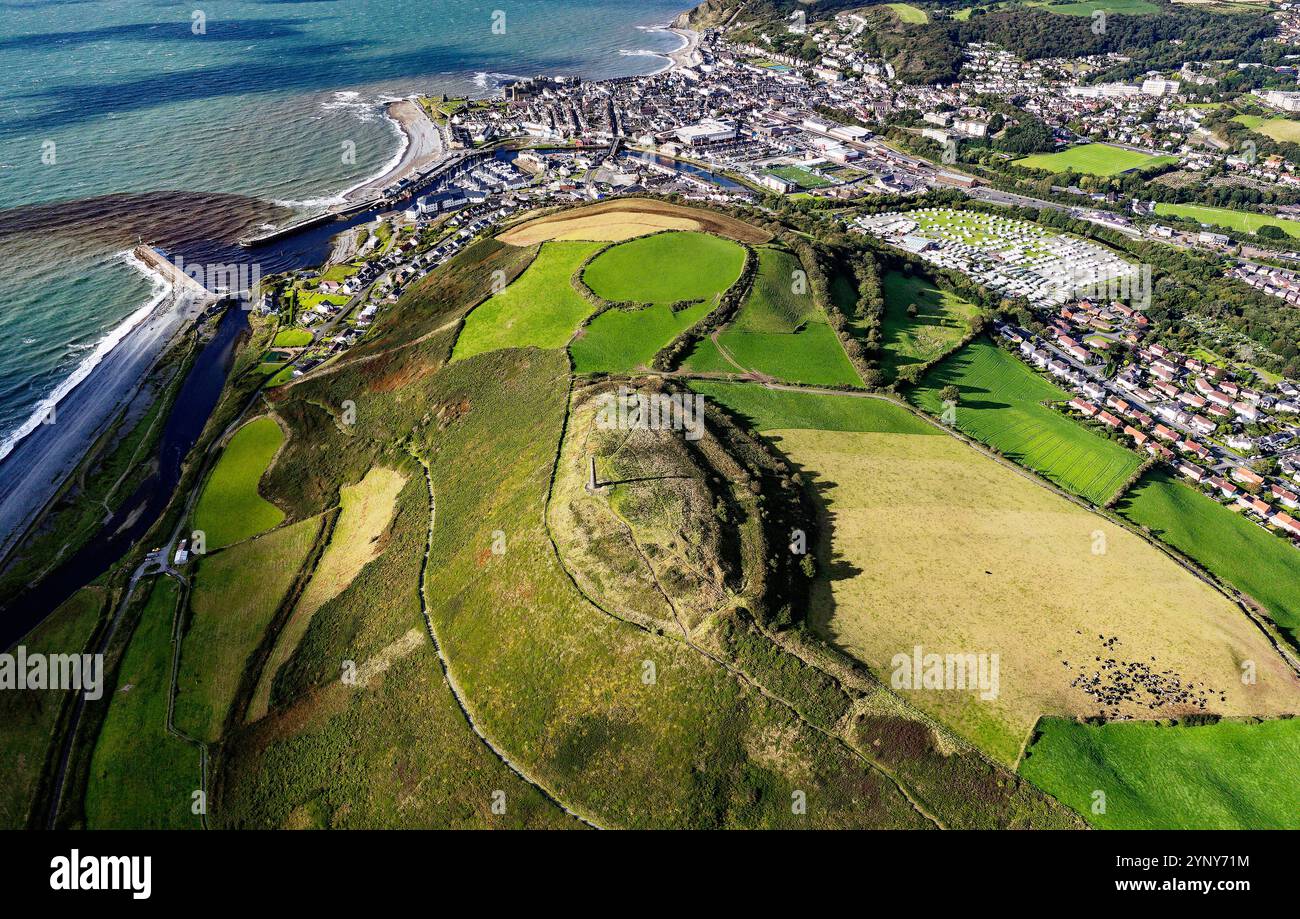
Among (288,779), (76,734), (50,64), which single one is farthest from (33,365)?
(50,64)

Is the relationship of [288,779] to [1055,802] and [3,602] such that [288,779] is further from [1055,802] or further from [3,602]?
[1055,802]

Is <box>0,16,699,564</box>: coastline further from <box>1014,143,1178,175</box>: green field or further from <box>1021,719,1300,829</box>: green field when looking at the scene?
<box>1014,143,1178,175</box>: green field

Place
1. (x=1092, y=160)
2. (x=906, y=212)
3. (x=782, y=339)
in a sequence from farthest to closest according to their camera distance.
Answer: (x=1092, y=160) < (x=906, y=212) < (x=782, y=339)

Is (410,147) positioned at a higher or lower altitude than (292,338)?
higher

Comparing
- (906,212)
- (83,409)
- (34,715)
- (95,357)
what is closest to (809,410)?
(34,715)

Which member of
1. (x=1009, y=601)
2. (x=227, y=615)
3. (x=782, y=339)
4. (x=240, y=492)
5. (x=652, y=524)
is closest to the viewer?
(x=1009, y=601)

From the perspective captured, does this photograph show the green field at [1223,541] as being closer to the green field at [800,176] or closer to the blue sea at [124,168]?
the green field at [800,176]

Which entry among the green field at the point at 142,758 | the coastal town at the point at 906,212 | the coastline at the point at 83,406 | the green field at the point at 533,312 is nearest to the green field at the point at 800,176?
the coastal town at the point at 906,212

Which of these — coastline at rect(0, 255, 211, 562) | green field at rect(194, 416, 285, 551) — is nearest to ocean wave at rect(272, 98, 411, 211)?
coastline at rect(0, 255, 211, 562)

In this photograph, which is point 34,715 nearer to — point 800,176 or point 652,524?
point 652,524
